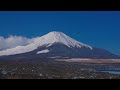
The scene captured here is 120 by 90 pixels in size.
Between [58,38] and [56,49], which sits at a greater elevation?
[58,38]

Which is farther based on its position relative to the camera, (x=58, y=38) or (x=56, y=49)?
(x=56, y=49)

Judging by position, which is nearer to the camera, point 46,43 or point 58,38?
point 58,38

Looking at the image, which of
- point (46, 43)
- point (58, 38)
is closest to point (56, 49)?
point (46, 43)

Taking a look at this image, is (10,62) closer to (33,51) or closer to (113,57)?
(33,51)

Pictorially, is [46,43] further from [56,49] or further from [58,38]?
[58,38]
